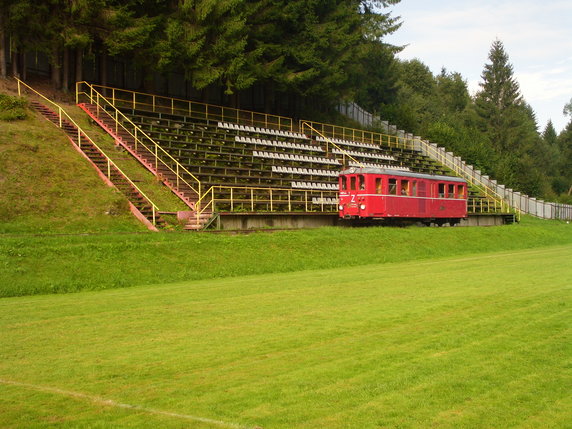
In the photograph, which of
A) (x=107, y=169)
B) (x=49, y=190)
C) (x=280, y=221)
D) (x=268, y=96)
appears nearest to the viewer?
(x=49, y=190)

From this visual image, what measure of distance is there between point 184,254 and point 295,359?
1277 cm

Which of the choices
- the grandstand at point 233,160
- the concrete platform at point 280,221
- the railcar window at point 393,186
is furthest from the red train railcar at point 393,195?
the grandstand at point 233,160

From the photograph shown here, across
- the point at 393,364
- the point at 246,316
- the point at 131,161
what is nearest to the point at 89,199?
the point at 131,161

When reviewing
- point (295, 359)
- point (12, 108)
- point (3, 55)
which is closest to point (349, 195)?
point (12, 108)

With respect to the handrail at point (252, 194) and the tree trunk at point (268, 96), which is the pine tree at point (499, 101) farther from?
the handrail at point (252, 194)

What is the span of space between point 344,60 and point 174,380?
47209mm

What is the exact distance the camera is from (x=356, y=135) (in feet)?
190

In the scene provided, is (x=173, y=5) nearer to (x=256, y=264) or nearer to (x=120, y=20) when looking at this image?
(x=120, y=20)

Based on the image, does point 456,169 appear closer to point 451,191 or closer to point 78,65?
point 451,191

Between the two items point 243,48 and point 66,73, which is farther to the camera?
point 243,48

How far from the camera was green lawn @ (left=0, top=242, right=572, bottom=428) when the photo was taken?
6238 millimetres

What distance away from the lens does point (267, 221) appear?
29.4 metres

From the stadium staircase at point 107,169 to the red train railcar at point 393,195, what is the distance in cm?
1127

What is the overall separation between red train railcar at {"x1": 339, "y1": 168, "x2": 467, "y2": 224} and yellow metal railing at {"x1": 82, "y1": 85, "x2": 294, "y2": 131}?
37.6ft
